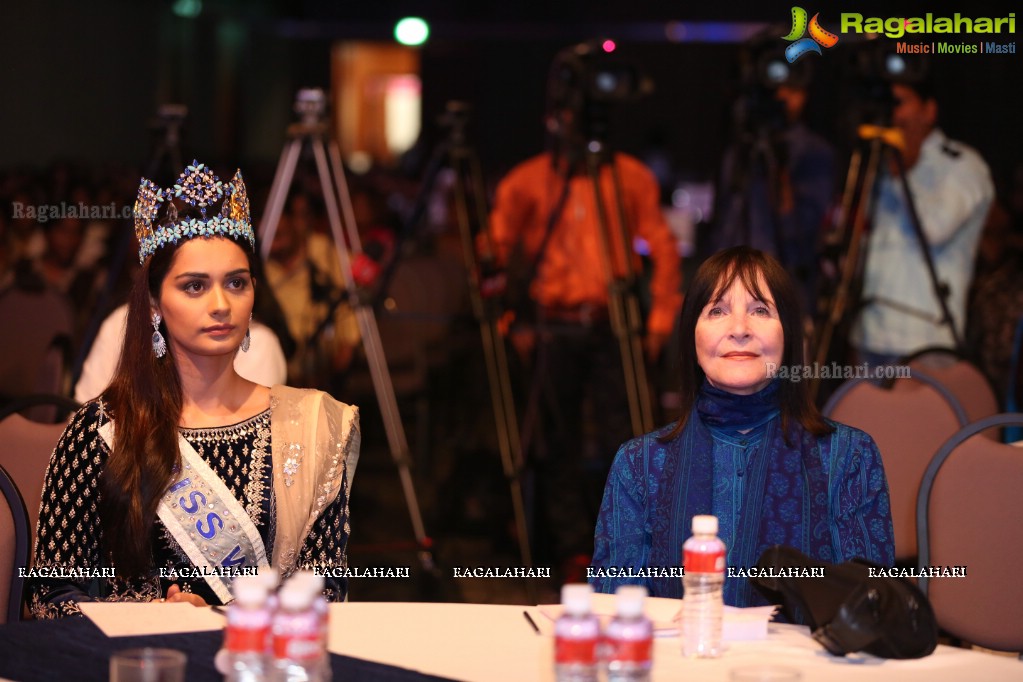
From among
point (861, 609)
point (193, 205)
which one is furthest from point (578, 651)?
point (193, 205)

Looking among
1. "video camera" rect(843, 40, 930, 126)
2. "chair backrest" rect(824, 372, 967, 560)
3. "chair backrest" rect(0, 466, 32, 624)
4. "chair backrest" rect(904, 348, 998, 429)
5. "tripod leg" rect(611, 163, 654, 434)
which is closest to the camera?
"chair backrest" rect(0, 466, 32, 624)

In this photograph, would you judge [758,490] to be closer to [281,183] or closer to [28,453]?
[28,453]

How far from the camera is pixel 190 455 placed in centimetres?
241

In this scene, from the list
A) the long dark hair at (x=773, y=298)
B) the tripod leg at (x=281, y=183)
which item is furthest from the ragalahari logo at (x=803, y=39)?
the long dark hair at (x=773, y=298)

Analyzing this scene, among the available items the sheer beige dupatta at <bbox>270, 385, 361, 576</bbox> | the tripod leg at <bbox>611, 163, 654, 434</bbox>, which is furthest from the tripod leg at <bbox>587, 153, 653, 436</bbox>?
the sheer beige dupatta at <bbox>270, 385, 361, 576</bbox>

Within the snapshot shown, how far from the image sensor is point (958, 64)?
8.51 metres

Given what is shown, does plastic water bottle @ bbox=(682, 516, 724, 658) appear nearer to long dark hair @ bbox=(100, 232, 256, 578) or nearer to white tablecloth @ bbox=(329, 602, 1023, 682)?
white tablecloth @ bbox=(329, 602, 1023, 682)

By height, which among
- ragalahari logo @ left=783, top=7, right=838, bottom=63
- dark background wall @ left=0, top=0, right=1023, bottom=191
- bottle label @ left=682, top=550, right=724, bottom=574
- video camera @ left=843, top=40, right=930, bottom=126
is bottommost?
bottle label @ left=682, top=550, right=724, bottom=574

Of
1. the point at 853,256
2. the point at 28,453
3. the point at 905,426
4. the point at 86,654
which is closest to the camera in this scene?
the point at 86,654

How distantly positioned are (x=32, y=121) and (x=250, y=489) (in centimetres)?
663

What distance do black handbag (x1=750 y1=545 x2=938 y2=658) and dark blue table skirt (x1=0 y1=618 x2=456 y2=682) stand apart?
0.52 meters

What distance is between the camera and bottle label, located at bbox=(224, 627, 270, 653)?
4.84 feet

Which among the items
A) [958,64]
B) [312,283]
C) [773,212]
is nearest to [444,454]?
[312,283]

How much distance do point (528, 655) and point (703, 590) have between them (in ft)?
0.83
